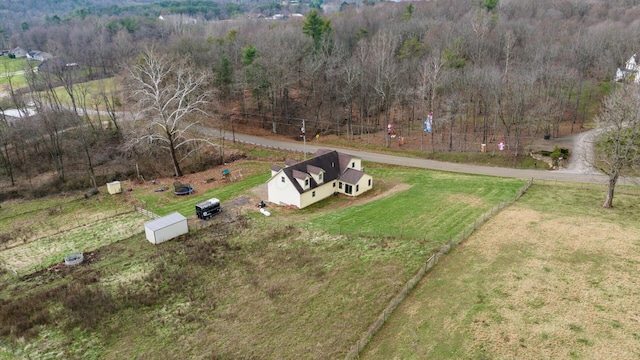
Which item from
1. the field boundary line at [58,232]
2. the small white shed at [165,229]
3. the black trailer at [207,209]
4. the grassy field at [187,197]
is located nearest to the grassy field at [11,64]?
the grassy field at [187,197]

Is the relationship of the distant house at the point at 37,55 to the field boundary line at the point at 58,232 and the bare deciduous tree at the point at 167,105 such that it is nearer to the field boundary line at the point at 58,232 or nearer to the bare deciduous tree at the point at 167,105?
the bare deciduous tree at the point at 167,105

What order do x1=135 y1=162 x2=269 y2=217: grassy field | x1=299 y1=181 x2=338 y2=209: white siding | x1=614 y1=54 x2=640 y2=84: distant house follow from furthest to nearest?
x1=614 y1=54 x2=640 y2=84: distant house
x1=135 y1=162 x2=269 y2=217: grassy field
x1=299 y1=181 x2=338 y2=209: white siding

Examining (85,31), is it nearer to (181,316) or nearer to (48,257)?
(48,257)

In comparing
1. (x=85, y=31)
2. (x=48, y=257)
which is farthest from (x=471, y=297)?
(x=85, y=31)

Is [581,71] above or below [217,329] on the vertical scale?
above

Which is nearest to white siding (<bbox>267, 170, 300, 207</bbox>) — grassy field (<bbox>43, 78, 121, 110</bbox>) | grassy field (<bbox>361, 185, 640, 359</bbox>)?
grassy field (<bbox>361, 185, 640, 359</bbox>)

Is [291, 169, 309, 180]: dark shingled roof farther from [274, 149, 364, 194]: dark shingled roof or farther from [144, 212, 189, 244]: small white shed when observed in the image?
[144, 212, 189, 244]: small white shed

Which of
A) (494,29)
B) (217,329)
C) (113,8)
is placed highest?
(113,8)

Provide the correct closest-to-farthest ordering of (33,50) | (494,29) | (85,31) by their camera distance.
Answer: (494,29) < (85,31) < (33,50)
